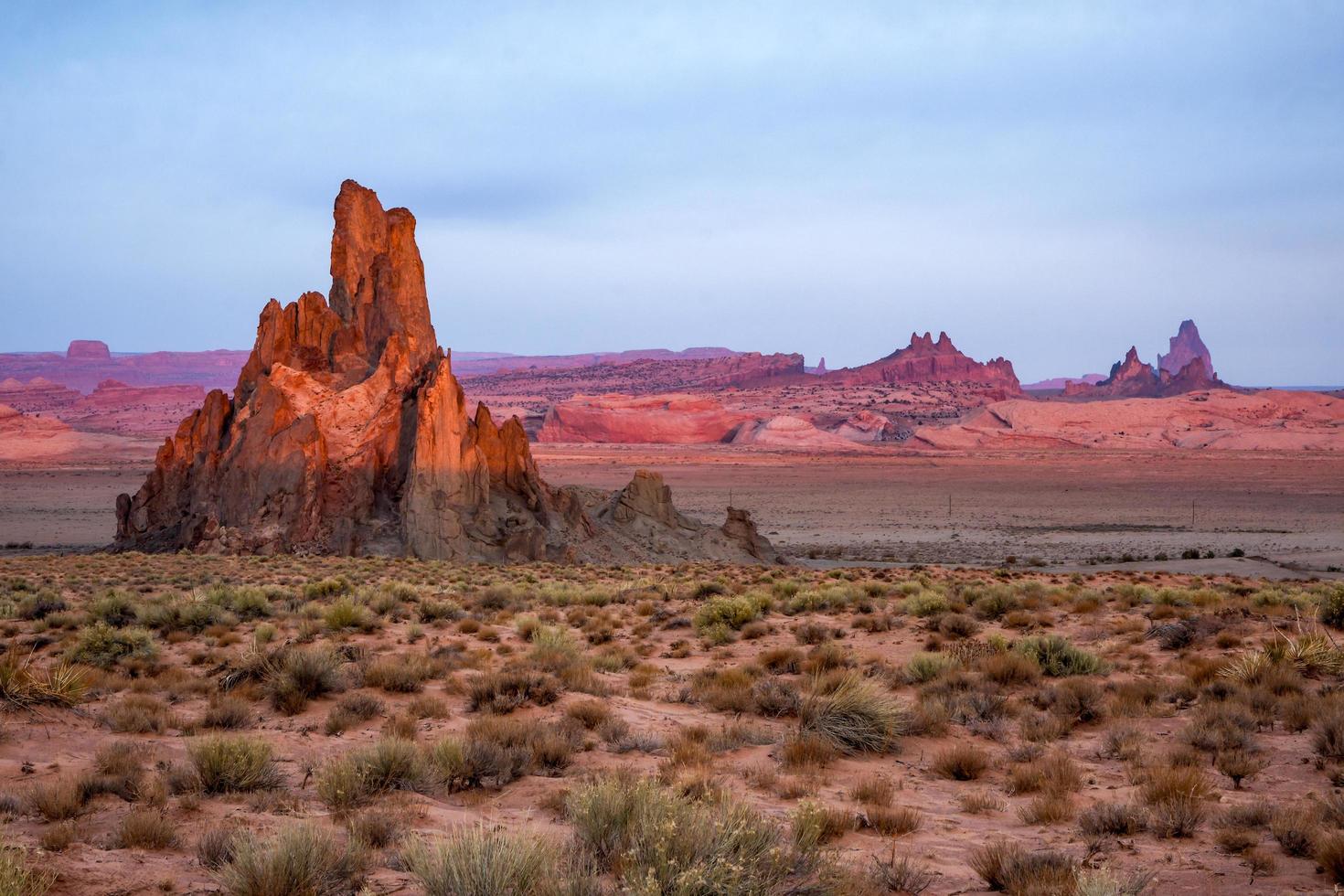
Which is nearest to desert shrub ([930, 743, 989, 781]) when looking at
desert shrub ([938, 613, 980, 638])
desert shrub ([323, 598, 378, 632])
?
desert shrub ([938, 613, 980, 638])

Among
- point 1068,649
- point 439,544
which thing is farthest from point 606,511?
point 1068,649

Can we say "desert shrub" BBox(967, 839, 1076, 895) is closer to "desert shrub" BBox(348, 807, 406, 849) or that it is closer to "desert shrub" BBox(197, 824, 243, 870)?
"desert shrub" BBox(348, 807, 406, 849)

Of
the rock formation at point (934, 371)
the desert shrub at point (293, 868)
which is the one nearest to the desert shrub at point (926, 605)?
the desert shrub at point (293, 868)

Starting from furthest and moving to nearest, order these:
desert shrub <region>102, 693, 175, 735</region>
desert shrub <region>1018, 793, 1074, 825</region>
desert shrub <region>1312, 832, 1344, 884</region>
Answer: desert shrub <region>102, 693, 175, 735</region>, desert shrub <region>1018, 793, 1074, 825</region>, desert shrub <region>1312, 832, 1344, 884</region>

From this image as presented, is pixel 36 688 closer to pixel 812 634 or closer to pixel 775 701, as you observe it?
pixel 775 701

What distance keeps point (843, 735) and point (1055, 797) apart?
188cm

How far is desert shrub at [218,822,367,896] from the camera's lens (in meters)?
4.36

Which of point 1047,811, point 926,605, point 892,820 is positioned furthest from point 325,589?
point 1047,811

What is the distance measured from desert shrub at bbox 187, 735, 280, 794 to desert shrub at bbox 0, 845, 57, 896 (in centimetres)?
145

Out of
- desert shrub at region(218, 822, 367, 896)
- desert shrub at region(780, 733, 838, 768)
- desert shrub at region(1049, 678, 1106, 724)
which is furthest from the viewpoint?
desert shrub at region(1049, 678, 1106, 724)

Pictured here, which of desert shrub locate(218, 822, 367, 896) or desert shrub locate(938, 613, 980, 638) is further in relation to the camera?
desert shrub locate(938, 613, 980, 638)

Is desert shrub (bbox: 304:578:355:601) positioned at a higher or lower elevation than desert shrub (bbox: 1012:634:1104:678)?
lower

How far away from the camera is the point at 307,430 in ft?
98.6

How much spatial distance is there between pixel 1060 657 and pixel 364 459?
82.8ft
